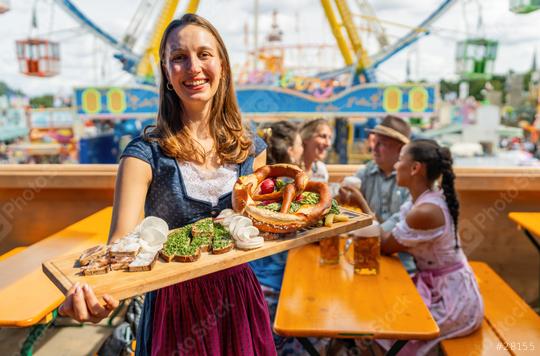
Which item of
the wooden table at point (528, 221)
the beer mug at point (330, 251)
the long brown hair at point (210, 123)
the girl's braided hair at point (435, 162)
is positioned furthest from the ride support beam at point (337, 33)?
the long brown hair at point (210, 123)

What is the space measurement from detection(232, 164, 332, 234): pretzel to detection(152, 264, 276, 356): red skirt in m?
0.20

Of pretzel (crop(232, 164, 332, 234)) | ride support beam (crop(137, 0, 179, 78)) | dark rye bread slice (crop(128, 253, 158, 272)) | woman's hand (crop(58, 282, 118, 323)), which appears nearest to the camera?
woman's hand (crop(58, 282, 118, 323))

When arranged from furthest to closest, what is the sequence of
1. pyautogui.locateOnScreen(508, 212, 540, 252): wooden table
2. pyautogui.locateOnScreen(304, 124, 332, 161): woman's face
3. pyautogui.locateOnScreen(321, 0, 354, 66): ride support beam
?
pyautogui.locateOnScreen(321, 0, 354, 66): ride support beam
pyautogui.locateOnScreen(304, 124, 332, 161): woman's face
pyautogui.locateOnScreen(508, 212, 540, 252): wooden table

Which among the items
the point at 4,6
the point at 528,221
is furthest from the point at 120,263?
the point at 4,6

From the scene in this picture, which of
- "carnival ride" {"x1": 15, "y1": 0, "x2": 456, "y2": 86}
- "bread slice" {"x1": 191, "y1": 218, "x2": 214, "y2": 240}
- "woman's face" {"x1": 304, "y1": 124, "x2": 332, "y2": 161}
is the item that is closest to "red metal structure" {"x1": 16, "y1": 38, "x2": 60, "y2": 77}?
"carnival ride" {"x1": 15, "y1": 0, "x2": 456, "y2": 86}

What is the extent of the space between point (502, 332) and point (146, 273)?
177cm

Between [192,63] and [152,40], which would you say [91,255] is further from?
[152,40]

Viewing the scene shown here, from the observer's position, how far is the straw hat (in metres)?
2.87

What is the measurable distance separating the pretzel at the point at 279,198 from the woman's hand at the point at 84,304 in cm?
46

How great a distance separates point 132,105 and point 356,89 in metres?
5.70

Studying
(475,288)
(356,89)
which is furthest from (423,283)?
(356,89)

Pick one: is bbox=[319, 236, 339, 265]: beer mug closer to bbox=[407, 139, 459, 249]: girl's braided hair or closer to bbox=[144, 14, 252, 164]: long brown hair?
bbox=[407, 139, 459, 249]: girl's braided hair

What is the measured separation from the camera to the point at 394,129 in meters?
2.92

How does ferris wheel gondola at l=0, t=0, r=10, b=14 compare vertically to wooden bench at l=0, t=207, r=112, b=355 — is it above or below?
above
